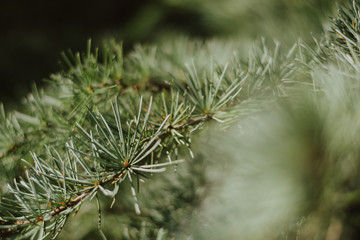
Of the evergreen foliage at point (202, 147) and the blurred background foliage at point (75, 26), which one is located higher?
the blurred background foliage at point (75, 26)

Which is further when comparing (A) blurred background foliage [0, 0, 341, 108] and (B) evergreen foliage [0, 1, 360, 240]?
(A) blurred background foliage [0, 0, 341, 108]

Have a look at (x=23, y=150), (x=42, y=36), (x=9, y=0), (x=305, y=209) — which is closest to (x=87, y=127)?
(x=23, y=150)

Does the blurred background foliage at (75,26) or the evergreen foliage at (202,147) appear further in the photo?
the blurred background foliage at (75,26)

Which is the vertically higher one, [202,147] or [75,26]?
[75,26]

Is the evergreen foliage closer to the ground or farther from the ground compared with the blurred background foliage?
closer to the ground

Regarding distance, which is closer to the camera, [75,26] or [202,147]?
[202,147]
